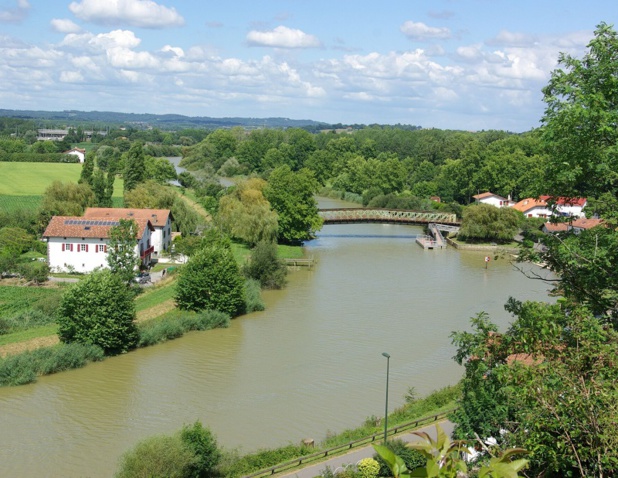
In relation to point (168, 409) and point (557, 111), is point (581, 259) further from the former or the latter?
point (168, 409)

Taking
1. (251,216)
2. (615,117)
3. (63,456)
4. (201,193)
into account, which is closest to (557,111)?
(615,117)

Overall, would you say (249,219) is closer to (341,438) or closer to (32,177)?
(341,438)

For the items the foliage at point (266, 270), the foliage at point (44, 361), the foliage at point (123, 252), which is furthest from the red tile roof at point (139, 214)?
the foliage at point (44, 361)

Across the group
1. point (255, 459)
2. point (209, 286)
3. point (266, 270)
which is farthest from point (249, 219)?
point (255, 459)

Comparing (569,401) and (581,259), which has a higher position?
(581,259)

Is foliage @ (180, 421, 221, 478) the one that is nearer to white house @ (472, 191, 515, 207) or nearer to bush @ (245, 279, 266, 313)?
bush @ (245, 279, 266, 313)

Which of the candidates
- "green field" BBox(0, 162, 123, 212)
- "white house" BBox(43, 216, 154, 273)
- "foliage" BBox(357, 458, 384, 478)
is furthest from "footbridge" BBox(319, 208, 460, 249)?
"foliage" BBox(357, 458, 384, 478)
